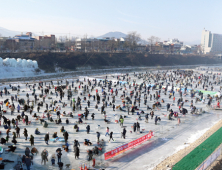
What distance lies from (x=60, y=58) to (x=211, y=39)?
16201 cm

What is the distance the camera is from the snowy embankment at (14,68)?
132ft

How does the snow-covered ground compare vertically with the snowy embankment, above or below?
below

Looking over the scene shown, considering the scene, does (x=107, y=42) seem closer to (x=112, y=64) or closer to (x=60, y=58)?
(x=112, y=64)

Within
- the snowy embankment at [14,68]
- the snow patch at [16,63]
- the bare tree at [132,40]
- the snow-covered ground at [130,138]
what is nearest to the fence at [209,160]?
the snow-covered ground at [130,138]

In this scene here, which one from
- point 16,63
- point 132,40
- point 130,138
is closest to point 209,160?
point 130,138

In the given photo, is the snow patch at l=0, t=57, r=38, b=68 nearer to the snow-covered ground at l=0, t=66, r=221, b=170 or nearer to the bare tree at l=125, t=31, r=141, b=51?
the snow-covered ground at l=0, t=66, r=221, b=170

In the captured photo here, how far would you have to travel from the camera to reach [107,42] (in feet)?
292

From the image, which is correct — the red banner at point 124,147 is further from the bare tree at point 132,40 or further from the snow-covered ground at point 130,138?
the bare tree at point 132,40

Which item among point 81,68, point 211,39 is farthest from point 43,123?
point 211,39

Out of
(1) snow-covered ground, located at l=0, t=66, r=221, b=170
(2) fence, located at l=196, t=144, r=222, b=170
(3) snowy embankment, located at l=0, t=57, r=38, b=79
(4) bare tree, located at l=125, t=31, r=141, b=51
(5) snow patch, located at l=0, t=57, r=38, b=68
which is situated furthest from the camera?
(4) bare tree, located at l=125, t=31, r=141, b=51

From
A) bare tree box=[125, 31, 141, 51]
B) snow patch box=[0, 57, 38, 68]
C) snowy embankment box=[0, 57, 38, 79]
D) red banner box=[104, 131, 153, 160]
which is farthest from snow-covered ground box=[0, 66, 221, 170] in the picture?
bare tree box=[125, 31, 141, 51]

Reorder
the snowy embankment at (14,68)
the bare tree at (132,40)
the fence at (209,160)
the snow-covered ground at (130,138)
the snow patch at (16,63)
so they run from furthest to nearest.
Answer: the bare tree at (132,40)
the snow patch at (16,63)
the snowy embankment at (14,68)
the snow-covered ground at (130,138)
the fence at (209,160)

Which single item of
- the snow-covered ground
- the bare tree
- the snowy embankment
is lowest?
the snow-covered ground

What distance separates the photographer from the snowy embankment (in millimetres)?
40312
